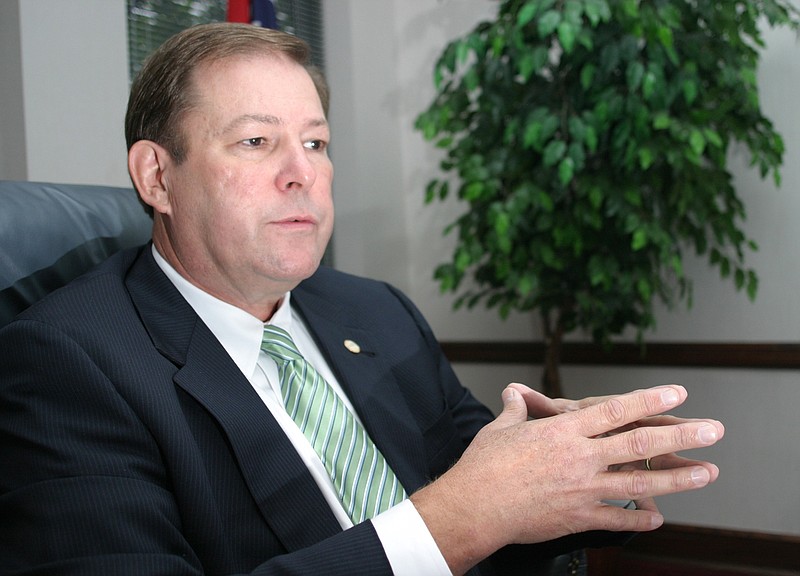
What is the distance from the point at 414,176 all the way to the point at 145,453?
2757mm

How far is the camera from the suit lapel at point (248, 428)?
1066 mm

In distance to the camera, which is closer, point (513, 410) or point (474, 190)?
point (513, 410)

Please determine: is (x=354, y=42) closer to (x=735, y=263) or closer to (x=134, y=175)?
(x=735, y=263)

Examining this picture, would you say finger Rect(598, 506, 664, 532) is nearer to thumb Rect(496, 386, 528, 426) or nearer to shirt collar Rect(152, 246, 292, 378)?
thumb Rect(496, 386, 528, 426)

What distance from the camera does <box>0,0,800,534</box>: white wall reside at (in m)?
2.19

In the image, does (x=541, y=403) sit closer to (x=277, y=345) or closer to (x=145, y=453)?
(x=277, y=345)

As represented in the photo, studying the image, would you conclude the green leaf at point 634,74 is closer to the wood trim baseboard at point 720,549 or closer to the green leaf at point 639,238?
the green leaf at point 639,238

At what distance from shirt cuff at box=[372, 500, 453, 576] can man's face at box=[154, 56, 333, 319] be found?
0.47 m

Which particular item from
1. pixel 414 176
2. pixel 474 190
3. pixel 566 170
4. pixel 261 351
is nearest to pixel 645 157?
pixel 566 170

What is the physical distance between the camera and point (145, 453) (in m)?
0.99

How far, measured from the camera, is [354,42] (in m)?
3.54

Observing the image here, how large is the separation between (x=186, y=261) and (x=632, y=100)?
1.49m

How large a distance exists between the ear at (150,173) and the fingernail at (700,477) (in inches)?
35.9

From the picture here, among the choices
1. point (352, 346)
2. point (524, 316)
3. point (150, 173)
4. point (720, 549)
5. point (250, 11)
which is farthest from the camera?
point (524, 316)
